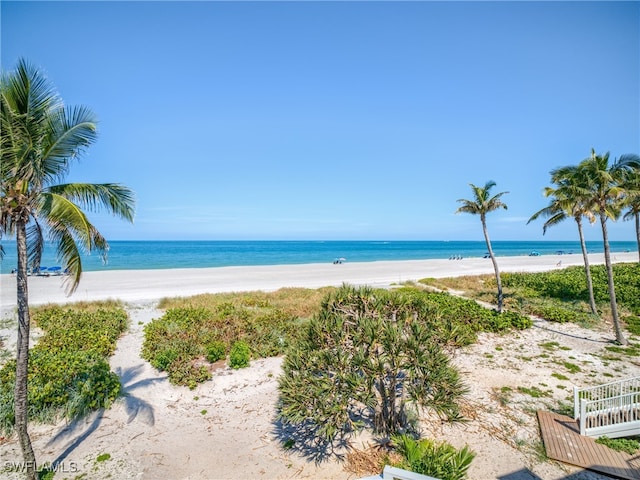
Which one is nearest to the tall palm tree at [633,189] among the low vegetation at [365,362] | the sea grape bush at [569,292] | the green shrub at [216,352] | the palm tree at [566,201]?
the palm tree at [566,201]

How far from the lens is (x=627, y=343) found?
14500 millimetres

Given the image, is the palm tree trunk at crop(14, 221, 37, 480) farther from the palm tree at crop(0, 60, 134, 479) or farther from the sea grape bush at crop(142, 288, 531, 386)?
the sea grape bush at crop(142, 288, 531, 386)

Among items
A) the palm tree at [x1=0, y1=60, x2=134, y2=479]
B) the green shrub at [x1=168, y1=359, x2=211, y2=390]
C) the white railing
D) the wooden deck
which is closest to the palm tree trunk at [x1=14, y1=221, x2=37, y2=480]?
the palm tree at [x1=0, y1=60, x2=134, y2=479]

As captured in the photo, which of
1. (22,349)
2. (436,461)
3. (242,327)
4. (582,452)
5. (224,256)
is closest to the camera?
(436,461)

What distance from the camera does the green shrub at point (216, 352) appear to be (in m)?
12.6

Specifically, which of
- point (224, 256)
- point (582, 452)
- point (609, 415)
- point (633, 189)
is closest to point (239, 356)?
point (582, 452)

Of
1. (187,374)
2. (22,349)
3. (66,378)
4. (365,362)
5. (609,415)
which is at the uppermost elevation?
(22,349)

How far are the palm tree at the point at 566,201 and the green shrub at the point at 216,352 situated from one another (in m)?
17.4

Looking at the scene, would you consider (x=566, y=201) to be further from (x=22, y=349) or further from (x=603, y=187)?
(x=22, y=349)

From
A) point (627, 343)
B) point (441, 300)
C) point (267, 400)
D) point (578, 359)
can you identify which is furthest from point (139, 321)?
point (627, 343)

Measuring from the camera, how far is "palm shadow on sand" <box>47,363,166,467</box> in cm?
798

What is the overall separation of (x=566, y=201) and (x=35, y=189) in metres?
21.6

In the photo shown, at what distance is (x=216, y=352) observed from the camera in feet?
41.8

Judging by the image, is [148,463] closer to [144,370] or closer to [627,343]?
[144,370]
